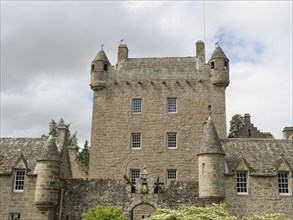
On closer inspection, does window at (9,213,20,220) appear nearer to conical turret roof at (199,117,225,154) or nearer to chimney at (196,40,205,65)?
conical turret roof at (199,117,225,154)

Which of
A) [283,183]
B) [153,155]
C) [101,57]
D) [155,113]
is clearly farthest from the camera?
[101,57]

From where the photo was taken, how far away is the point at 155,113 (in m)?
35.3

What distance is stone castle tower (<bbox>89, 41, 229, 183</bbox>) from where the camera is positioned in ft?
112

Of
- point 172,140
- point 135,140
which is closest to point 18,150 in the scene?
point 135,140

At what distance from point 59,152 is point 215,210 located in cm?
1248

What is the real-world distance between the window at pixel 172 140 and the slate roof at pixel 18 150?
10.5 meters

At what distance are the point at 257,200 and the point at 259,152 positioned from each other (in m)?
4.08

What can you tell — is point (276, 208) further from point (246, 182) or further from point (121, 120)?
point (121, 120)

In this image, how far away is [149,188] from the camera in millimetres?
26422

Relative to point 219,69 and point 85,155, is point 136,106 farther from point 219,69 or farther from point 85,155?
point 85,155

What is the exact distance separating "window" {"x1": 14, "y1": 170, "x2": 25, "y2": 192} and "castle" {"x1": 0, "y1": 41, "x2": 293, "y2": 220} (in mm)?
69

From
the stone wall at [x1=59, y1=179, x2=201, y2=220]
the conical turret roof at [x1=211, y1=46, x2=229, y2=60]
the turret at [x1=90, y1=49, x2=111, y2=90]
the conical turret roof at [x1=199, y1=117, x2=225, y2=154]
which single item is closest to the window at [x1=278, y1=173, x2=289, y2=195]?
the conical turret roof at [x1=199, y1=117, x2=225, y2=154]

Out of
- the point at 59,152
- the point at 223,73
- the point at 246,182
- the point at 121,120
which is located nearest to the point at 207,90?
the point at 223,73

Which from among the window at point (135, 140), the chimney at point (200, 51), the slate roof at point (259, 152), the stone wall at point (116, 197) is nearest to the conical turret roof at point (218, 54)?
the chimney at point (200, 51)
